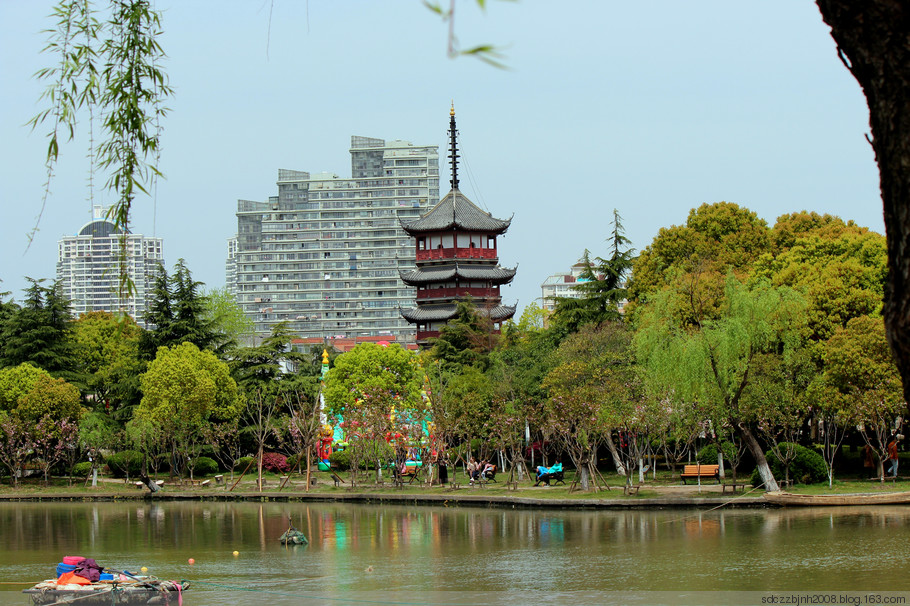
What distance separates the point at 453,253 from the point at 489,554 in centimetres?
3510

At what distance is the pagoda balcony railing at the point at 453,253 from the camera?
53.2 m

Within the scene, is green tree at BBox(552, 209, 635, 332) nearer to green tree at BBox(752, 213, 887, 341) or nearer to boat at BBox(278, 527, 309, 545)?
green tree at BBox(752, 213, 887, 341)

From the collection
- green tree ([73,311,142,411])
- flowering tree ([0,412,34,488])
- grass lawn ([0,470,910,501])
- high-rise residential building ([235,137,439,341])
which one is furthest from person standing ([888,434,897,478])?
high-rise residential building ([235,137,439,341])

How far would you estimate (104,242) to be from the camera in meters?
159

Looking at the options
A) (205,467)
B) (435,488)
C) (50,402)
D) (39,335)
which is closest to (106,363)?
(39,335)

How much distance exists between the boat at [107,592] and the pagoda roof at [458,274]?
38.7m

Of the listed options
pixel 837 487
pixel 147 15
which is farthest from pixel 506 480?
pixel 147 15

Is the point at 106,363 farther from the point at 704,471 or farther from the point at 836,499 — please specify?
the point at 836,499

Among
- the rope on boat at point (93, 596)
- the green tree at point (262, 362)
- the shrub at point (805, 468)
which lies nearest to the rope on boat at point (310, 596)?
the rope on boat at point (93, 596)

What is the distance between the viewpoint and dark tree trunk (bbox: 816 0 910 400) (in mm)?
3053

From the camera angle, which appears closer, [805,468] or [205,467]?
[805,468]

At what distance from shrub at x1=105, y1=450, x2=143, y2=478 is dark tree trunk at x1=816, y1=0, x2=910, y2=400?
37.1 meters

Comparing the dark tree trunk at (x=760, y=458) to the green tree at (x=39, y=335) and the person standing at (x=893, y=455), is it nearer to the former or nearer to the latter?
the person standing at (x=893, y=455)

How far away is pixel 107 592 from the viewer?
1334 centimetres
